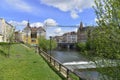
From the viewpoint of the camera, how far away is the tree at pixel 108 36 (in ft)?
20.3

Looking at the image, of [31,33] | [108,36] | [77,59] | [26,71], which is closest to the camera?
[108,36]

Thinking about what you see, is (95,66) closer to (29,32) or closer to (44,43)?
(44,43)

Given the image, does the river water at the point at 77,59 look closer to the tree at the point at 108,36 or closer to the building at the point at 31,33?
the tree at the point at 108,36

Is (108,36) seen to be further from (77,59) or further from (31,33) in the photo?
(31,33)

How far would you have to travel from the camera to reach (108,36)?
250 inches

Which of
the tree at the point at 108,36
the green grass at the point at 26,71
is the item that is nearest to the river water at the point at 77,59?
the tree at the point at 108,36

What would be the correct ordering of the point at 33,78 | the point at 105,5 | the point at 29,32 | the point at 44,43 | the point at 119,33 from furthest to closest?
the point at 29,32 → the point at 44,43 → the point at 33,78 → the point at 105,5 → the point at 119,33

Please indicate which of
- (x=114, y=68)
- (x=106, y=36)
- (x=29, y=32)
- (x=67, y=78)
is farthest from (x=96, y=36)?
(x=29, y=32)

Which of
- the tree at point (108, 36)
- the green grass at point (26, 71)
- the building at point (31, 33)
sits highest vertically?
the building at point (31, 33)

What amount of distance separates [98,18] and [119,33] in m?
0.83

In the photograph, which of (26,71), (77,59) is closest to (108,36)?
(26,71)

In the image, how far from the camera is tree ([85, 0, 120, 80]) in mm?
6176

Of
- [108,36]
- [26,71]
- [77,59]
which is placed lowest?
[77,59]

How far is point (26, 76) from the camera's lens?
17.5 m
